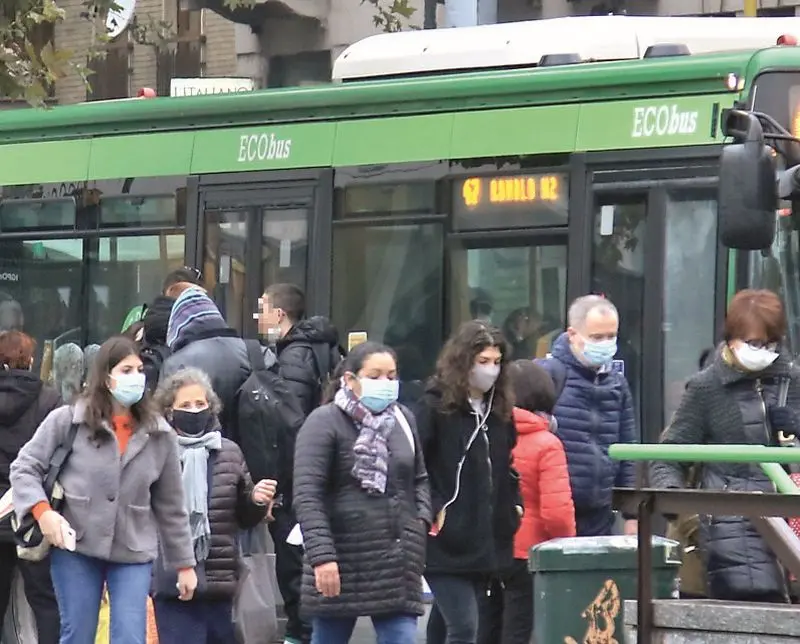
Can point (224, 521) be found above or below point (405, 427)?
below

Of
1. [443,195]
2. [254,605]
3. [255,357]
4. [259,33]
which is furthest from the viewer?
[259,33]

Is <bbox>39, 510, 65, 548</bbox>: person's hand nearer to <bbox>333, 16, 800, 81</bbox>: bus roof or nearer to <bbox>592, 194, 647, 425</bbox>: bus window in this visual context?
<bbox>592, 194, 647, 425</bbox>: bus window

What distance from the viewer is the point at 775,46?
11844 millimetres

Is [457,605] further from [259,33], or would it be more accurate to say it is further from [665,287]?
[259,33]

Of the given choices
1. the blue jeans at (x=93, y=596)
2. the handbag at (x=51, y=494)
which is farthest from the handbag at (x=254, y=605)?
the handbag at (x=51, y=494)

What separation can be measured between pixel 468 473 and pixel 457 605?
56 cm

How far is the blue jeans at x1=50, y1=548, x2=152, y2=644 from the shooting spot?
877 centimetres

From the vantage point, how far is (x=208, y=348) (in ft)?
35.6

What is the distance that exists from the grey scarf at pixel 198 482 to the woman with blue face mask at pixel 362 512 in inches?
25.7

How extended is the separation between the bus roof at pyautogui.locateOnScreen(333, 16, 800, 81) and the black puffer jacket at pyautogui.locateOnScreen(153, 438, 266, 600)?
4.63 m

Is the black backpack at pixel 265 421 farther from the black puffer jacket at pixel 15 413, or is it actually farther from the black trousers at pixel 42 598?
the black trousers at pixel 42 598

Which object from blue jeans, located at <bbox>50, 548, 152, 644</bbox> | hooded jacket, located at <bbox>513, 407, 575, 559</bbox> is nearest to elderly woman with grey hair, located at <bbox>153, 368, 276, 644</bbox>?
blue jeans, located at <bbox>50, 548, 152, 644</bbox>

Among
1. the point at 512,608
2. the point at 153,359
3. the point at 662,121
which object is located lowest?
the point at 512,608

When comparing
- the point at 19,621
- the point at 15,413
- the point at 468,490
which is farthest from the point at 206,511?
the point at 19,621
